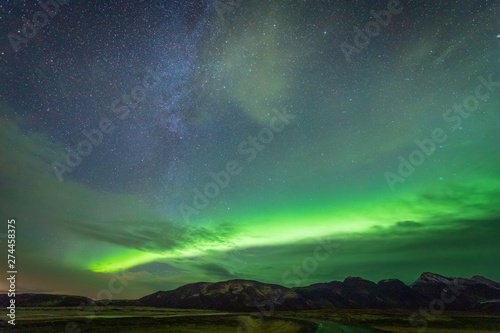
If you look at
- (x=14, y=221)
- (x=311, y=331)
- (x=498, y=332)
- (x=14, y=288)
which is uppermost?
(x=14, y=221)

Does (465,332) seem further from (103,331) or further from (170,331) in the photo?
(103,331)

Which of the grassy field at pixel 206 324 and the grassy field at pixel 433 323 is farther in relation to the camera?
the grassy field at pixel 433 323

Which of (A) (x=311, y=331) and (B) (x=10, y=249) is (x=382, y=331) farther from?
(B) (x=10, y=249)

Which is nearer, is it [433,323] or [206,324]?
[206,324]

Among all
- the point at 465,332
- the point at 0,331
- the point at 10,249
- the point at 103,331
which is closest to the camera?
the point at 10,249

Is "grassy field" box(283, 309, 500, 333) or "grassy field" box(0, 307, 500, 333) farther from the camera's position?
"grassy field" box(283, 309, 500, 333)

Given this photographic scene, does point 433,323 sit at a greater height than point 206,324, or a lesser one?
lesser

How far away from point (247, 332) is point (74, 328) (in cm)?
3668

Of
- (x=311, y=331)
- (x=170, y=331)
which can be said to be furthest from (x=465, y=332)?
(x=170, y=331)

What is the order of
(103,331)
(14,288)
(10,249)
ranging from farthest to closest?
(103,331) < (14,288) < (10,249)

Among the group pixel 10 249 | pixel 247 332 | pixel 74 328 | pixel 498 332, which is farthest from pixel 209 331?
pixel 498 332

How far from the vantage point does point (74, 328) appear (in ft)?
186

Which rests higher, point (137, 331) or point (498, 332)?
point (137, 331)

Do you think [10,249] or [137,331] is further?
[137,331]
